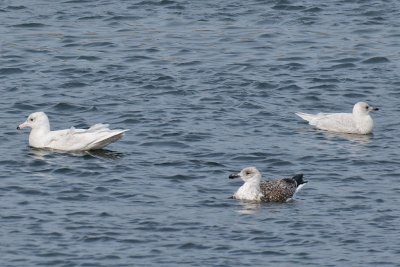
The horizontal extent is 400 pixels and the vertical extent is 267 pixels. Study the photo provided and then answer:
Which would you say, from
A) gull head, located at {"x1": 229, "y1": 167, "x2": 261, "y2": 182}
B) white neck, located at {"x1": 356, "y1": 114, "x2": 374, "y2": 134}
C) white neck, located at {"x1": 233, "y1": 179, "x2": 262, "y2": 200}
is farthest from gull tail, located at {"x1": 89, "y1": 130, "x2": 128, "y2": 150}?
white neck, located at {"x1": 356, "y1": 114, "x2": 374, "y2": 134}

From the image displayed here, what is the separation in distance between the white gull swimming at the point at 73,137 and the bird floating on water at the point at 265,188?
10.2 feet

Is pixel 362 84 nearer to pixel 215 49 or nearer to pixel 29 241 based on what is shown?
pixel 215 49

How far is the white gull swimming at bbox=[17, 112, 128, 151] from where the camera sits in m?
22.8

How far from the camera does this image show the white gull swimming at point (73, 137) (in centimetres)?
2281

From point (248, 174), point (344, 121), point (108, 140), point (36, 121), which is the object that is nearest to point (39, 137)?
point (36, 121)

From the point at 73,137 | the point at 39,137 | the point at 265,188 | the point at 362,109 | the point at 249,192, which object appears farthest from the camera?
the point at 362,109

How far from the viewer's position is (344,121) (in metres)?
24.5

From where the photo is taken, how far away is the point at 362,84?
27.6 meters

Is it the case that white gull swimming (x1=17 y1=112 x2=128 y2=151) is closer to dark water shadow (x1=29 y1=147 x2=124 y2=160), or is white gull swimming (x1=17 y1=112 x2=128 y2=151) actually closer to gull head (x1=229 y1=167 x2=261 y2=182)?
dark water shadow (x1=29 y1=147 x2=124 y2=160)

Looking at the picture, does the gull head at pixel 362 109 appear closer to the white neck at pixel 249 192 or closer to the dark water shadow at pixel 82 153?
the dark water shadow at pixel 82 153

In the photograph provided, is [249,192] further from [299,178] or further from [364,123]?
[364,123]

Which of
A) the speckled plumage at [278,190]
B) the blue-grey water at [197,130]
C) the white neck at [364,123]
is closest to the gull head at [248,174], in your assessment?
the speckled plumage at [278,190]

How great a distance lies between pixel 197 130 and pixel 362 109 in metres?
2.87

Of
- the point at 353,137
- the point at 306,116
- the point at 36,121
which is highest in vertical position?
the point at 36,121
